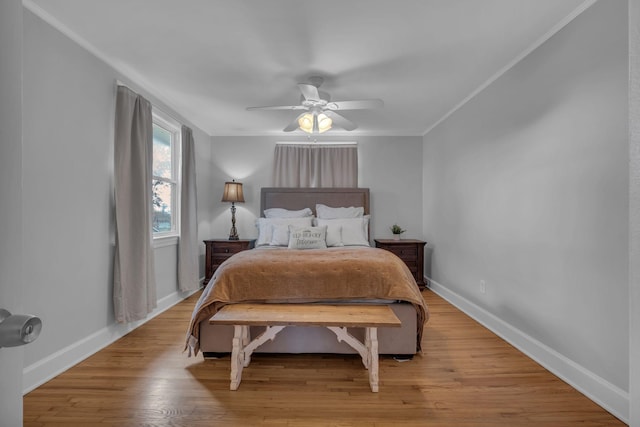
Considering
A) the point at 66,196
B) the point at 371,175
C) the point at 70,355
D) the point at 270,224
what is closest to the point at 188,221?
the point at 270,224

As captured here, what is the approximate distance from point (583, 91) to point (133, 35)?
3061mm

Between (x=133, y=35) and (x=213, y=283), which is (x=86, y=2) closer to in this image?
(x=133, y=35)

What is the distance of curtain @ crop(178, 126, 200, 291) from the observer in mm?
3861

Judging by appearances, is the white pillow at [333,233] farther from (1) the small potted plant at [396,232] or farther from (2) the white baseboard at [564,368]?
(2) the white baseboard at [564,368]

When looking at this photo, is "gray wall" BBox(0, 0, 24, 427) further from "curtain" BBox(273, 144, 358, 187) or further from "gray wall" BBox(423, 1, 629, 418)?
"curtain" BBox(273, 144, 358, 187)

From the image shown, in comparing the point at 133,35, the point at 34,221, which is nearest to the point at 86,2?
the point at 133,35

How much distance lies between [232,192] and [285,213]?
0.83 metres

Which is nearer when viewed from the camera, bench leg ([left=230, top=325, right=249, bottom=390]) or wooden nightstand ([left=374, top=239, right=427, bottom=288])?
bench leg ([left=230, top=325, right=249, bottom=390])

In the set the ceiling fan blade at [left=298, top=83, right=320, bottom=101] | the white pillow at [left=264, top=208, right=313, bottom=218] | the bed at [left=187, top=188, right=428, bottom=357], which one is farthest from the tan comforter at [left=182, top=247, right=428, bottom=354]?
the white pillow at [left=264, top=208, right=313, bottom=218]

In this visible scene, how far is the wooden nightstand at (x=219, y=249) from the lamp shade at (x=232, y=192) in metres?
0.63

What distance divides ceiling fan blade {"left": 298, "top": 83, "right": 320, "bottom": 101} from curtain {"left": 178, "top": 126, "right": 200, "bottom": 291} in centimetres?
198

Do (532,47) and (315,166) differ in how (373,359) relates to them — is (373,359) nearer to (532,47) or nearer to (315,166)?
(532,47)

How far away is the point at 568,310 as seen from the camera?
2064 millimetres

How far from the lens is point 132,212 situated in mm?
2854
